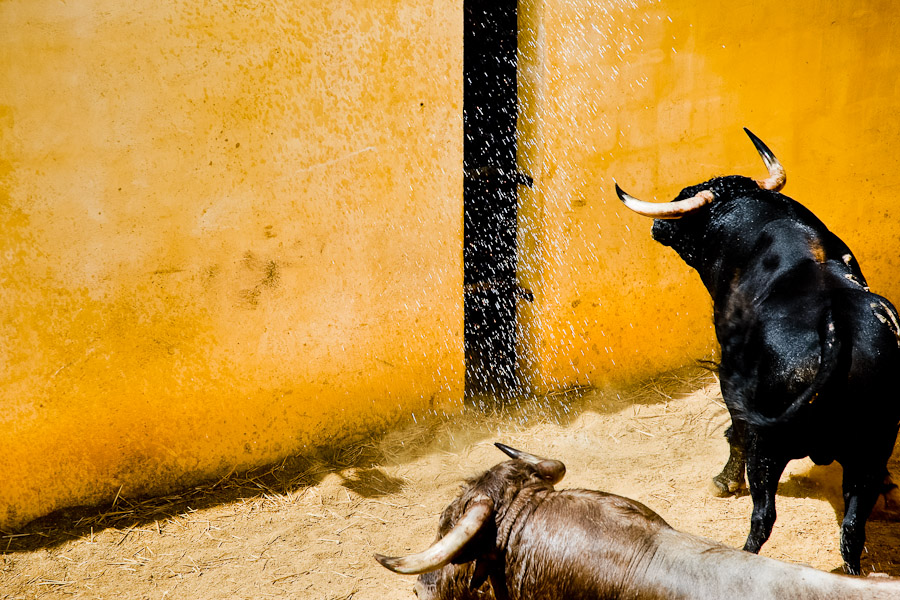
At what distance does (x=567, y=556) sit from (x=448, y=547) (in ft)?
1.58

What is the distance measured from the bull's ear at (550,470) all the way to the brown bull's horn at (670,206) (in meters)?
1.93

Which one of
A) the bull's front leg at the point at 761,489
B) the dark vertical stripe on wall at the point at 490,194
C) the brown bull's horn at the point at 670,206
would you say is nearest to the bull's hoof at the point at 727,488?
the bull's front leg at the point at 761,489

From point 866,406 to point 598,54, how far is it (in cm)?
314

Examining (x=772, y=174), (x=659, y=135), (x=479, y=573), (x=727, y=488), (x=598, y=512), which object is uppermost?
(x=659, y=135)

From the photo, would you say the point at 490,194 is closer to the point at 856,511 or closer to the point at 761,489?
the point at 761,489

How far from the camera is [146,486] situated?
207 inches

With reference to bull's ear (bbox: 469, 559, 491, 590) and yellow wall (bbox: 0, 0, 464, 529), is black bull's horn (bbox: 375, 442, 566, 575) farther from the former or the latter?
yellow wall (bbox: 0, 0, 464, 529)

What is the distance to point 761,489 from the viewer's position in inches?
166

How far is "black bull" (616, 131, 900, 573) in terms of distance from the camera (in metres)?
3.88

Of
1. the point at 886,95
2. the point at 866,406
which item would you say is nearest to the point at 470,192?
the point at 866,406

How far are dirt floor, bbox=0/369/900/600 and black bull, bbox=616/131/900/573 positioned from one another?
0.56 metres

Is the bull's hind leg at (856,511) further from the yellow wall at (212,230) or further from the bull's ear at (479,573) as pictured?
the yellow wall at (212,230)

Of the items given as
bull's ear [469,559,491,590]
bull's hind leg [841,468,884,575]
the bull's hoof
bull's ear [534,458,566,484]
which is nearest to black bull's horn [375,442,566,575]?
bull's ear [469,559,491,590]

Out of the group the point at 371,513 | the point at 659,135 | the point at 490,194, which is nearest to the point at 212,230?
the point at 371,513
